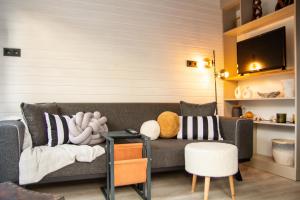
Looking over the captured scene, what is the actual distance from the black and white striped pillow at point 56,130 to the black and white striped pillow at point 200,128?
130 centimetres

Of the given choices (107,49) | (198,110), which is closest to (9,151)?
(107,49)

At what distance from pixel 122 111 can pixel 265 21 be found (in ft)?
7.61

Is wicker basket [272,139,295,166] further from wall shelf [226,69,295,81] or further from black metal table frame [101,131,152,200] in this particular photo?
black metal table frame [101,131,152,200]

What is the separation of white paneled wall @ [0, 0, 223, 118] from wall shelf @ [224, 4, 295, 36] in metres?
0.29

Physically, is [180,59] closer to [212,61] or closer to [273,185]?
[212,61]

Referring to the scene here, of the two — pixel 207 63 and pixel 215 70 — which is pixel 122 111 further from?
pixel 215 70

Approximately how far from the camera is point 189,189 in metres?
2.39

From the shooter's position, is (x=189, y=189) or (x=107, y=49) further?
(x=107, y=49)

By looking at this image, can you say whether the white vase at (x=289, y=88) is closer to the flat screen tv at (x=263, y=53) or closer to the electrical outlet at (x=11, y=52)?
the flat screen tv at (x=263, y=53)

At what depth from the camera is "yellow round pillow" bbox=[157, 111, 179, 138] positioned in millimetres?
2805

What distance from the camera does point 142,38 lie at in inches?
135

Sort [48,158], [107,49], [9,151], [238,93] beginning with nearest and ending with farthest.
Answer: [9,151] < [48,158] < [107,49] < [238,93]

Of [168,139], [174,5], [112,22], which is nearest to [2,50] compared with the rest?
[112,22]

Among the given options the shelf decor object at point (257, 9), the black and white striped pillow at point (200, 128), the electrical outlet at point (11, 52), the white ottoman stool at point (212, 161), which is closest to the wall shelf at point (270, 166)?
the black and white striped pillow at point (200, 128)
